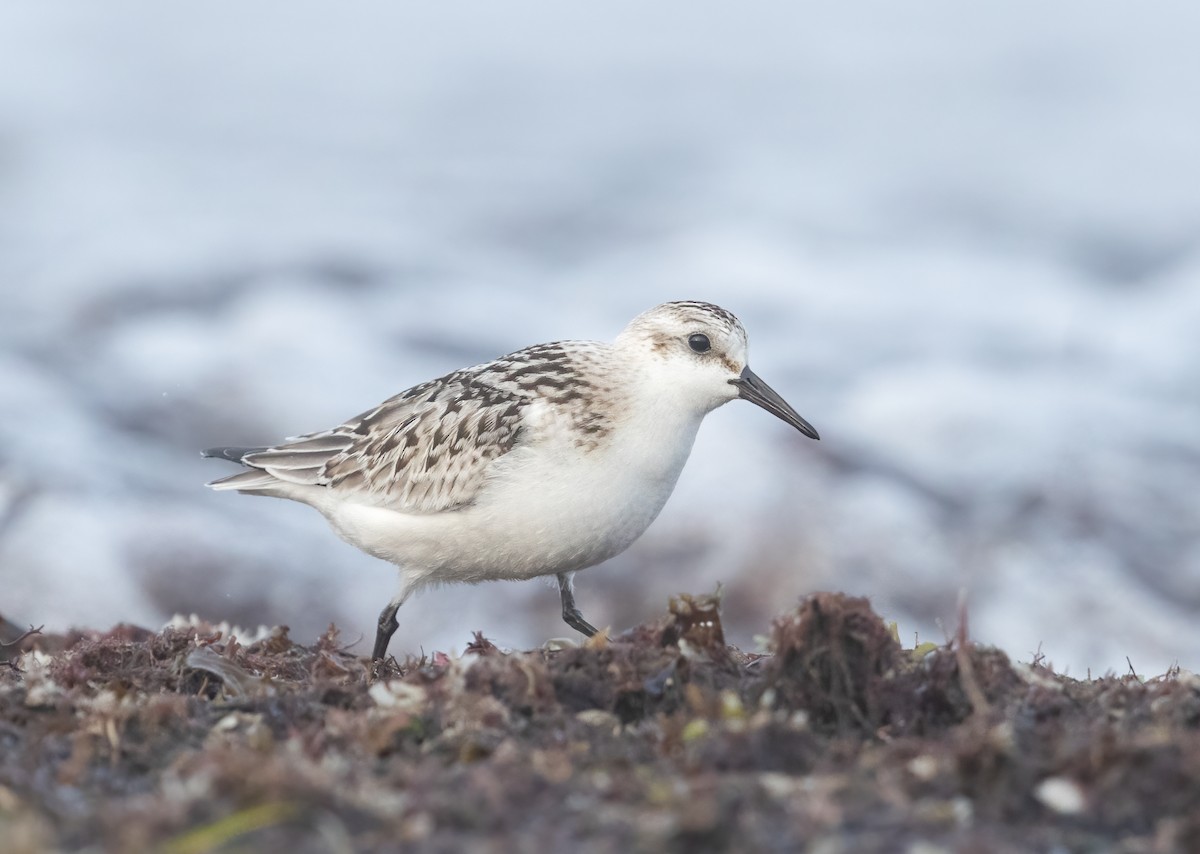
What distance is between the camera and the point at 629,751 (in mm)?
3748

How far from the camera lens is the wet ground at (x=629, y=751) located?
9.76 ft

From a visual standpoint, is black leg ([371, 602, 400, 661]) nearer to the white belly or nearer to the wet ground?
the white belly

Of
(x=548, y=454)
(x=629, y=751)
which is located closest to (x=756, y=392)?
(x=548, y=454)

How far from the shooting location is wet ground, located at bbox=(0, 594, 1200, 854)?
297cm

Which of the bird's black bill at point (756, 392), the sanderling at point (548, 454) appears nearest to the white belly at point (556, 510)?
the sanderling at point (548, 454)

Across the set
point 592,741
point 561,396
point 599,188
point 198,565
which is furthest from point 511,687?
point 599,188

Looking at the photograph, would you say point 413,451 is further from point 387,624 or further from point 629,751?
point 629,751

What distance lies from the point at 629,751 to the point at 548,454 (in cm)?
248

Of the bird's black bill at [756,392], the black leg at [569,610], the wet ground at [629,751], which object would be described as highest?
the bird's black bill at [756,392]

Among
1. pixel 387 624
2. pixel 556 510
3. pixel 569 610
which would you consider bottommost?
pixel 387 624

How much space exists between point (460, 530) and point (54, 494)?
6.42 m

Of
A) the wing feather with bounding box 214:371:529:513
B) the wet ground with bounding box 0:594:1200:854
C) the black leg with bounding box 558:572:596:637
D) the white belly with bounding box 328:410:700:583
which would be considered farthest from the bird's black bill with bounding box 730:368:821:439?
the wet ground with bounding box 0:594:1200:854

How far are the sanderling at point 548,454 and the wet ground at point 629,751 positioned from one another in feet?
3.47

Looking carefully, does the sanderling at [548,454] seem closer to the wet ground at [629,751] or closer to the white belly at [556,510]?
the white belly at [556,510]
